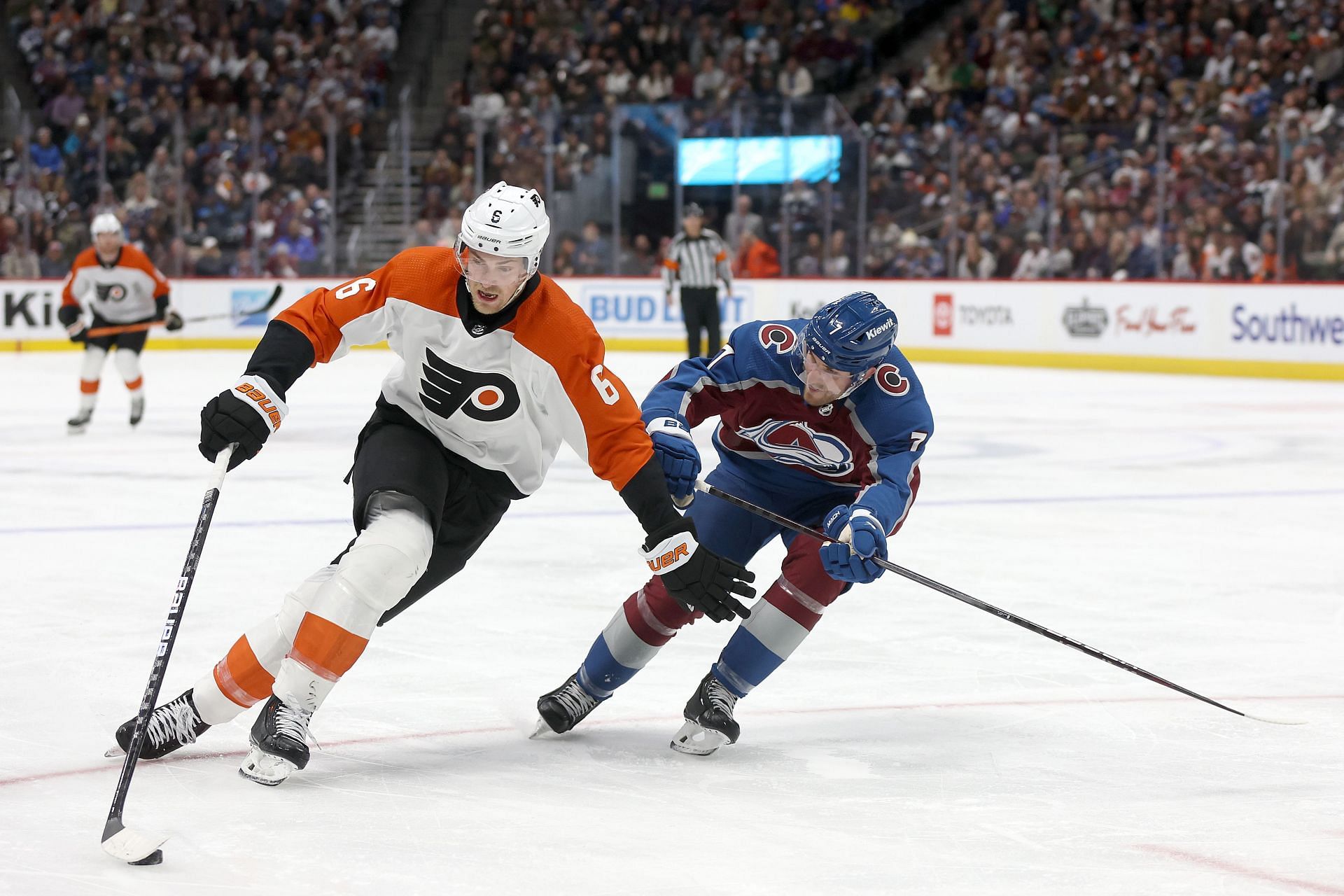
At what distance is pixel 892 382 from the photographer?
3.40 m

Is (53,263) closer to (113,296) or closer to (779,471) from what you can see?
(113,296)

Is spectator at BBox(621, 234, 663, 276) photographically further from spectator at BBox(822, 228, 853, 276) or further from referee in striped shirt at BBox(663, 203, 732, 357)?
referee in striped shirt at BBox(663, 203, 732, 357)

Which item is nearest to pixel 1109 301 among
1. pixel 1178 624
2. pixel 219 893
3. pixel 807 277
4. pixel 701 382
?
pixel 807 277

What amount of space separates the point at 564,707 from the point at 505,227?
1.02 m

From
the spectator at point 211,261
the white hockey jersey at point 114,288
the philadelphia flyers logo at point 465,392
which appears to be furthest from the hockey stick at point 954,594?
the spectator at point 211,261

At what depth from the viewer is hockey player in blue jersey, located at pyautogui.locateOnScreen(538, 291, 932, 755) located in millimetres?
3258

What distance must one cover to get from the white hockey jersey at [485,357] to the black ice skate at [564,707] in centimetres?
52

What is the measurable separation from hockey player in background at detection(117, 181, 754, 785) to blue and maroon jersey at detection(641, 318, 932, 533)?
0.26 m

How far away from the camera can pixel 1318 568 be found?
5621 millimetres

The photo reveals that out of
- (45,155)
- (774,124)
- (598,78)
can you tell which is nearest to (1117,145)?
(774,124)

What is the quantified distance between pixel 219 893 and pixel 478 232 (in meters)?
1.22

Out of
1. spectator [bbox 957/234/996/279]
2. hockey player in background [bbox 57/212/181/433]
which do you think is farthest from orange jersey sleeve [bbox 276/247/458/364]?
spectator [bbox 957/234/996/279]

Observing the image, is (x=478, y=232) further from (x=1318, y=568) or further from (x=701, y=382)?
(x=1318, y=568)

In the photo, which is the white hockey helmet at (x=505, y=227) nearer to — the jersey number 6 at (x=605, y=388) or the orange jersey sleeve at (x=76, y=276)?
the jersey number 6 at (x=605, y=388)
